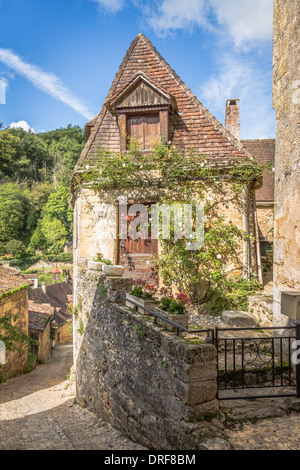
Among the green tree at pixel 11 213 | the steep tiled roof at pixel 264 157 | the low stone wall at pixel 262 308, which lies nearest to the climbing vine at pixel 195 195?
the low stone wall at pixel 262 308

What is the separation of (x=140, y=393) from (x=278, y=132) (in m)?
4.94

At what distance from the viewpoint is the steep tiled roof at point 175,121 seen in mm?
8961

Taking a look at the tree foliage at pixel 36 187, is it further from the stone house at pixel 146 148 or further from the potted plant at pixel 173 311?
the potted plant at pixel 173 311

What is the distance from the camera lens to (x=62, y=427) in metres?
5.91

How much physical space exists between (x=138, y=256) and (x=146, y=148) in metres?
3.19

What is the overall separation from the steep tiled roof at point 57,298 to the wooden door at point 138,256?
16.5 m

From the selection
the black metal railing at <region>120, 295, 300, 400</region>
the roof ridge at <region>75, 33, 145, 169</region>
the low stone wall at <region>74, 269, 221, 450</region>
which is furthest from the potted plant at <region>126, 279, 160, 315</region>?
the roof ridge at <region>75, 33, 145, 169</region>

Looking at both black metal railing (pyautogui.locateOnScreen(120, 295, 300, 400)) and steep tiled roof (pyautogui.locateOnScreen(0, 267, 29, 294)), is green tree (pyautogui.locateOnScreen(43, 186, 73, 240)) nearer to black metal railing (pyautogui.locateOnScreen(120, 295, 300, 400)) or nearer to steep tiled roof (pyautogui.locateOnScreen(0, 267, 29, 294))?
steep tiled roof (pyautogui.locateOnScreen(0, 267, 29, 294))

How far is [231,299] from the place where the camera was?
8219 millimetres

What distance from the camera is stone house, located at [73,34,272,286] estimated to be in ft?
29.0

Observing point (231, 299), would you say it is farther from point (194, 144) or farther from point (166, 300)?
point (194, 144)

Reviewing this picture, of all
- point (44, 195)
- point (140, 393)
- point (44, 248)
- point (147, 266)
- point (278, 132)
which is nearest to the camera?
point (140, 393)

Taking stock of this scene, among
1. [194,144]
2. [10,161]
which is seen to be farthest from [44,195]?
[194,144]

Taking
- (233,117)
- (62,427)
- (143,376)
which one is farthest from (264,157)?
(62,427)
